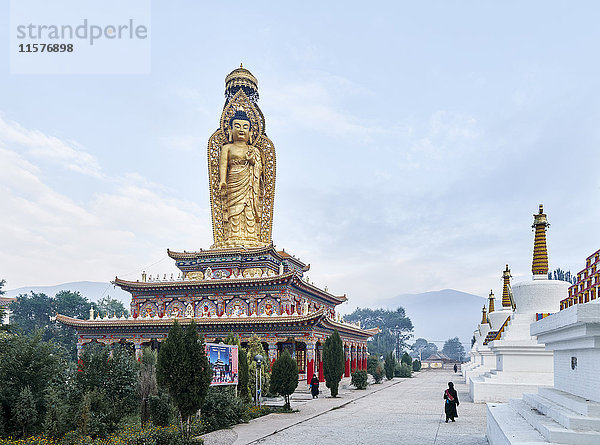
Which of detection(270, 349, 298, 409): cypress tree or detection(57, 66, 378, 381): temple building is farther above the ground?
detection(57, 66, 378, 381): temple building

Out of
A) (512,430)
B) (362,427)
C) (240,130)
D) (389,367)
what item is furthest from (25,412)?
(389,367)

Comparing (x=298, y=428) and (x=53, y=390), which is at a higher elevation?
(x=53, y=390)

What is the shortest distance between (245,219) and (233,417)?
28355mm

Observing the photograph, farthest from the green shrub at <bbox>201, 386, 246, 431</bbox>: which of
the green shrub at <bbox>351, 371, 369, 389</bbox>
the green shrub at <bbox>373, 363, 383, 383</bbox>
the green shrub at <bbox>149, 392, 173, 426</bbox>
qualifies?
the green shrub at <bbox>373, 363, 383, 383</bbox>

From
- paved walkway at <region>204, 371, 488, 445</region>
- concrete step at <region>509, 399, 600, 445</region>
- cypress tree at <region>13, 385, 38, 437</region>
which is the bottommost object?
paved walkway at <region>204, 371, 488, 445</region>

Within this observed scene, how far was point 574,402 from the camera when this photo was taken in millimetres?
8875

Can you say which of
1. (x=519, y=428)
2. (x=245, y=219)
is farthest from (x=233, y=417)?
(x=245, y=219)

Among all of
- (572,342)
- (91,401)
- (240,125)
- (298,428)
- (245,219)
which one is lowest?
(298,428)

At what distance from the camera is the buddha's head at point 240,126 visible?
47.4 m

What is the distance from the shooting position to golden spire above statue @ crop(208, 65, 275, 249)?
46.7 metres

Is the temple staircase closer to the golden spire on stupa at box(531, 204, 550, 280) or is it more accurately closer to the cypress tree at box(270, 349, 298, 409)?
the golden spire on stupa at box(531, 204, 550, 280)

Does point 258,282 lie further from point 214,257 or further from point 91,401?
point 91,401

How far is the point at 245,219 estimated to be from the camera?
153 ft

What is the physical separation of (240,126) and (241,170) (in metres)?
3.73
